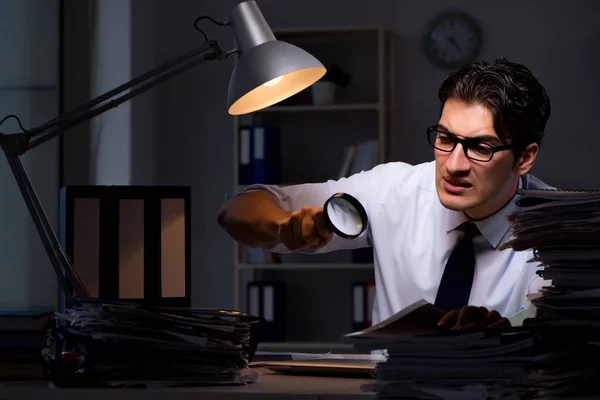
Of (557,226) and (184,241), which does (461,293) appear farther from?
(557,226)

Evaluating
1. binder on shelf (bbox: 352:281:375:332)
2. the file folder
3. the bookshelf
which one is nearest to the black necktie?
binder on shelf (bbox: 352:281:375:332)

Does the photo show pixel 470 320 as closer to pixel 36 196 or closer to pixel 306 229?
pixel 306 229

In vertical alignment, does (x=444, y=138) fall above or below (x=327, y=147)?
below

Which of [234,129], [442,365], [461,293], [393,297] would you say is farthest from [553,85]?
[442,365]

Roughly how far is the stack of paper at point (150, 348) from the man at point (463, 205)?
495 mm

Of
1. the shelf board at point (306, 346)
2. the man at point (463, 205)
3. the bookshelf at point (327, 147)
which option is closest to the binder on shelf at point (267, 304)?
the shelf board at point (306, 346)

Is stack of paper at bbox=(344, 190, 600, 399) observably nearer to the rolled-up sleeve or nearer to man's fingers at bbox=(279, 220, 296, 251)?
man's fingers at bbox=(279, 220, 296, 251)

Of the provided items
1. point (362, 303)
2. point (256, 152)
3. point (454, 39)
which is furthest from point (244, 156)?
point (454, 39)

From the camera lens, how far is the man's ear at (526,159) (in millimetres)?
1993

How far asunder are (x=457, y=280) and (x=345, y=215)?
0.59 m

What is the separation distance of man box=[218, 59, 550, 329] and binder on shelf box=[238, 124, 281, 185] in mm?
2195

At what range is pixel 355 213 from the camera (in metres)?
1.29

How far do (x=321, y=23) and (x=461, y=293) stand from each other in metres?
3.12

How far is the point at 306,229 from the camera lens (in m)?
1.36
